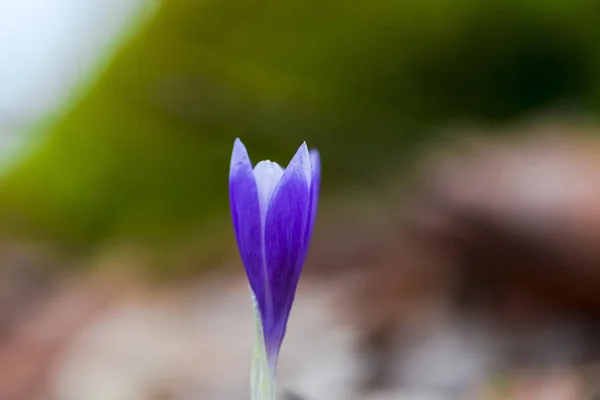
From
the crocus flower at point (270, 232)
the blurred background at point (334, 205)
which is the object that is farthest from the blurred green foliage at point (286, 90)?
the crocus flower at point (270, 232)

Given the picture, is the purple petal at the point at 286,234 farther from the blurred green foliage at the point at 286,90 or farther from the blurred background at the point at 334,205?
the blurred green foliage at the point at 286,90

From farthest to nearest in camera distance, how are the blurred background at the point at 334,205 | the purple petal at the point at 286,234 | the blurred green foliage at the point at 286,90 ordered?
the blurred green foliage at the point at 286,90 < the blurred background at the point at 334,205 < the purple petal at the point at 286,234

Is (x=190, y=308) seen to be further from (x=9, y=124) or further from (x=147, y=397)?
(x=9, y=124)

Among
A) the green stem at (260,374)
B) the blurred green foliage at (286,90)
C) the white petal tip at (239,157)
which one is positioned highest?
the blurred green foliage at (286,90)

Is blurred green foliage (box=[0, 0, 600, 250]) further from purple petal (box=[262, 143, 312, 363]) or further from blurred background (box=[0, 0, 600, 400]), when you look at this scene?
purple petal (box=[262, 143, 312, 363])

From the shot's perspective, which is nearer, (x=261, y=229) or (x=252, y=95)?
(x=261, y=229)

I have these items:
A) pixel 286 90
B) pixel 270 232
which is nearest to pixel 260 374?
pixel 270 232

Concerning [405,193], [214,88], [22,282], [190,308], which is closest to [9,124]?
[22,282]

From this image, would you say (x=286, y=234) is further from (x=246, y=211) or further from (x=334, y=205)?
(x=334, y=205)
